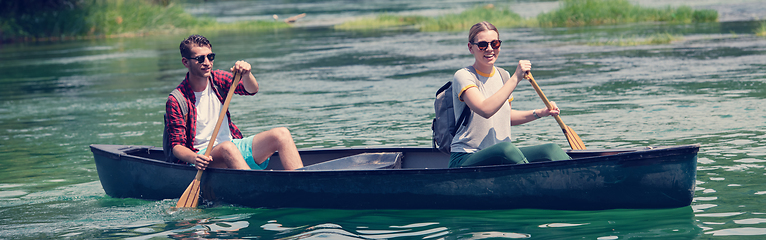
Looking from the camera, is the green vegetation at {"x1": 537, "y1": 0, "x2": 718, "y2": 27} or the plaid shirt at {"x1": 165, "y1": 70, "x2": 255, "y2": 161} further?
the green vegetation at {"x1": 537, "y1": 0, "x2": 718, "y2": 27}

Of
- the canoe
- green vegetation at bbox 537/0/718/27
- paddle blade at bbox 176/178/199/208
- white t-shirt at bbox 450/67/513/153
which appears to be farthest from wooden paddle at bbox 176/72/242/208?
green vegetation at bbox 537/0/718/27

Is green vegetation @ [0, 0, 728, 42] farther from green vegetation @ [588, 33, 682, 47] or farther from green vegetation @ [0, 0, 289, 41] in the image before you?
green vegetation @ [588, 33, 682, 47]

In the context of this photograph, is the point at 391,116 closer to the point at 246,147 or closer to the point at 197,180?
the point at 246,147

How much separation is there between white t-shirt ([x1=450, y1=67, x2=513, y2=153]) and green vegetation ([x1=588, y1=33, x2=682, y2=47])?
15868 millimetres

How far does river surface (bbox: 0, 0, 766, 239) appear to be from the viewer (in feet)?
18.8

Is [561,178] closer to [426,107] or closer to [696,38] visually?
[426,107]

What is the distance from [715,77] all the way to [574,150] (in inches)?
338

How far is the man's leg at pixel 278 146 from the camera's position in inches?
245

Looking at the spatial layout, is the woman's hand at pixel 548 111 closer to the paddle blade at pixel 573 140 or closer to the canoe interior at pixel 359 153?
the paddle blade at pixel 573 140

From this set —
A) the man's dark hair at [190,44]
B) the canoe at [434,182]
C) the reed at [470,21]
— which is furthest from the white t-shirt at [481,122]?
the reed at [470,21]

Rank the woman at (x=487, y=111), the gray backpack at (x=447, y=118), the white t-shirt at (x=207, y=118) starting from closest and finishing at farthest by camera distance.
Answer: the woman at (x=487, y=111) < the gray backpack at (x=447, y=118) < the white t-shirt at (x=207, y=118)

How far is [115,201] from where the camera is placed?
7109 millimetres

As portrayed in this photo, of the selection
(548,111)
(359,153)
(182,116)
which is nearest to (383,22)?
(359,153)

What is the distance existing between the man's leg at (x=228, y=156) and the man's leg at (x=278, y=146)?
15 centimetres
